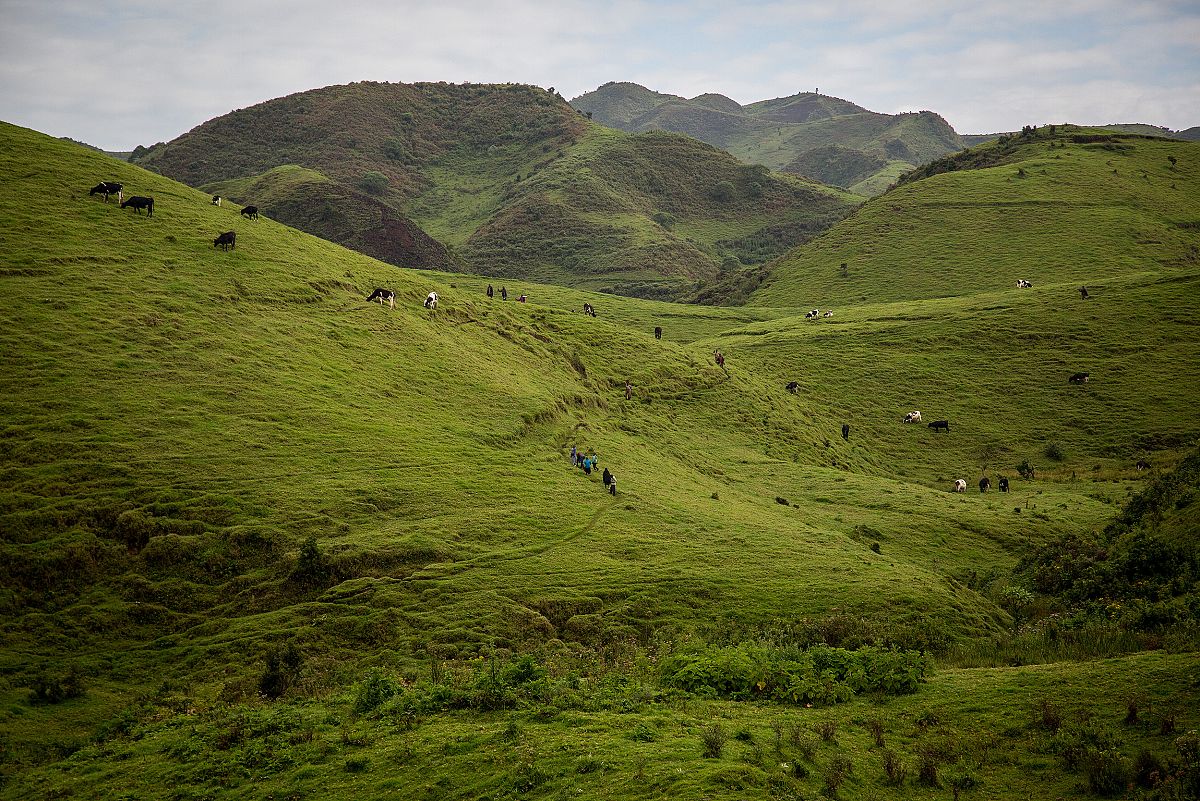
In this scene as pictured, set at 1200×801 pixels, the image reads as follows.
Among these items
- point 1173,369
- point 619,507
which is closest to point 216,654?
point 619,507

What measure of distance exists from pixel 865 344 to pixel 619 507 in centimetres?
4598

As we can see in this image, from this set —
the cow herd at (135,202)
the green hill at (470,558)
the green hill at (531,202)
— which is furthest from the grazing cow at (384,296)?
the green hill at (531,202)

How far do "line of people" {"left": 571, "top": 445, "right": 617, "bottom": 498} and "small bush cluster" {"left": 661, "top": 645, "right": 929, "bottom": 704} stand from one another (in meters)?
16.7

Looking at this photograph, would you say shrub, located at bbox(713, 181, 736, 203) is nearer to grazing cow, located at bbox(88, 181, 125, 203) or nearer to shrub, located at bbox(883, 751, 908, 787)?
grazing cow, located at bbox(88, 181, 125, 203)

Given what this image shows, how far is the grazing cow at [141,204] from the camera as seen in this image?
1636 inches

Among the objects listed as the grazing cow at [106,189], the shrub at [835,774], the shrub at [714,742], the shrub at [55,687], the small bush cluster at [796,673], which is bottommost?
the shrub at [55,687]

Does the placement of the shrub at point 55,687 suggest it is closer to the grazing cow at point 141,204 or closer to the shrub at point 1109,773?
the shrub at point 1109,773

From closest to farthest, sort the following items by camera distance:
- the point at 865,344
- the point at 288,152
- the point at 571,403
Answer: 1. the point at 571,403
2. the point at 865,344
3. the point at 288,152

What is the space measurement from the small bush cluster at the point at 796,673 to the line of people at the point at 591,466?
16.7 metres

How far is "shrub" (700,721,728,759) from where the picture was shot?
436 inches

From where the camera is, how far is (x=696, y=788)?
390 inches

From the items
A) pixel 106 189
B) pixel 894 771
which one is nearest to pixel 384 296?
pixel 106 189

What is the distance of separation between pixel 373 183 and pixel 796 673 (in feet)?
597

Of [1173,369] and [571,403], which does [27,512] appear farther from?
[1173,369]
